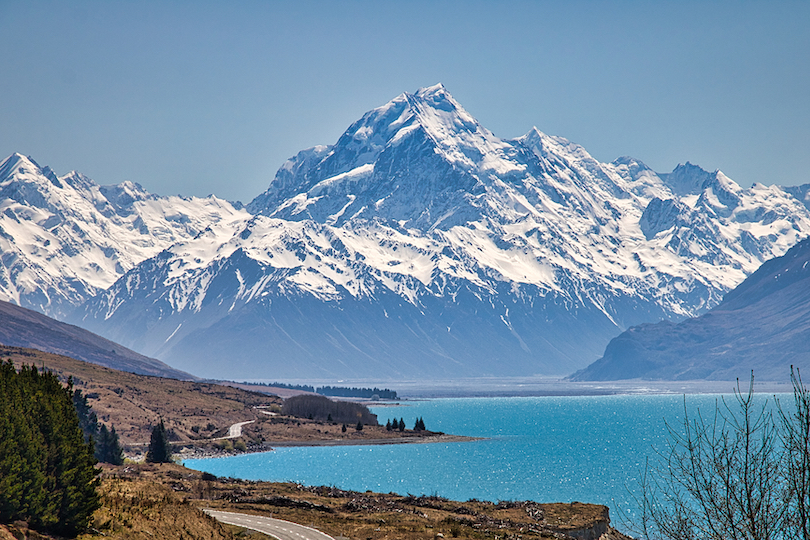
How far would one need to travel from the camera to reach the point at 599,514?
2859 inches

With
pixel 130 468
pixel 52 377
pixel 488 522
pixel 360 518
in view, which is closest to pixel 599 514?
pixel 488 522

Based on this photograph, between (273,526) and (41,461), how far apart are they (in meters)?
20.7

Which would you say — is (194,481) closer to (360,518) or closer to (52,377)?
(360,518)

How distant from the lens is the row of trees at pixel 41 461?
3847 cm

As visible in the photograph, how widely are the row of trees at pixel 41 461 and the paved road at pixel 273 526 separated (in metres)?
14.0

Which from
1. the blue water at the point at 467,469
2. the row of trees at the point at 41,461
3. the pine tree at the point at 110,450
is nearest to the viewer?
the row of trees at the point at 41,461

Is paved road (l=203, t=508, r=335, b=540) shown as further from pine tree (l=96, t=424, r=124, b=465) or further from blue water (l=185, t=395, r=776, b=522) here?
pine tree (l=96, t=424, r=124, b=465)

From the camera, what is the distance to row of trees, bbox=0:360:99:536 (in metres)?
38.5

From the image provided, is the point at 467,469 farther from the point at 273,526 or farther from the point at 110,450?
the point at 273,526

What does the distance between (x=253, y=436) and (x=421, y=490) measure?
86306 mm

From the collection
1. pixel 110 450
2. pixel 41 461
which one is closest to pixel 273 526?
pixel 41 461

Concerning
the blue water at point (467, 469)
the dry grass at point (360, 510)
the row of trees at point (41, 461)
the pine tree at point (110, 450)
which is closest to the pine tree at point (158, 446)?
the pine tree at point (110, 450)

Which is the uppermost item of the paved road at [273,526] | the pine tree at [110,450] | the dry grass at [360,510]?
the pine tree at [110,450]

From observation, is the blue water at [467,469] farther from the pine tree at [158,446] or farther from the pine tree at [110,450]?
the pine tree at [110,450]
